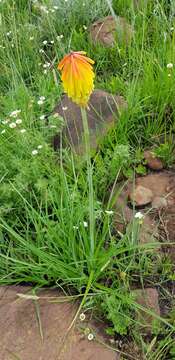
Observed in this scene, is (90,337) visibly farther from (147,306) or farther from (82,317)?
(147,306)

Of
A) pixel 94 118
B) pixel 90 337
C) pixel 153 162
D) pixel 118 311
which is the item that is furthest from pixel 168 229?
pixel 94 118

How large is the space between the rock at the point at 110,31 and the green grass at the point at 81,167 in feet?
0.19

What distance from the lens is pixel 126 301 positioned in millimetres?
1836

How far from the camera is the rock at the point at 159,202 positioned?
2.30 meters

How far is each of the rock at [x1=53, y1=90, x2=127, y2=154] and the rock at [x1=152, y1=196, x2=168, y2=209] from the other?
46 centimetres

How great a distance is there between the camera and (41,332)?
1835 millimetres

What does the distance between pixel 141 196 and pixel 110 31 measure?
1502 millimetres

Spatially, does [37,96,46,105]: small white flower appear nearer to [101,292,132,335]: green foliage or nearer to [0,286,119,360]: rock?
[0,286,119,360]: rock

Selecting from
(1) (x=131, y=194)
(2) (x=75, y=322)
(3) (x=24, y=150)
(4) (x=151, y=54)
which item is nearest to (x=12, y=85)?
(3) (x=24, y=150)

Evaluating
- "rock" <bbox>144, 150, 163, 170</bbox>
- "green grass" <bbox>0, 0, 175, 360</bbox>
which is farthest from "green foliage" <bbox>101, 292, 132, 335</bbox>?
"rock" <bbox>144, 150, 163, 170</bbox>

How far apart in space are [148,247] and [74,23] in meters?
2.15

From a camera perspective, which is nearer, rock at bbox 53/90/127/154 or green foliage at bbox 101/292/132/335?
green foliage at bbox 101/292/132/335

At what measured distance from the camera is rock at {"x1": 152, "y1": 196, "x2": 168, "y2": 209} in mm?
2303

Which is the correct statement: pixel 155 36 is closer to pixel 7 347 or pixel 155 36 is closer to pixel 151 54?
pixel 151 54
